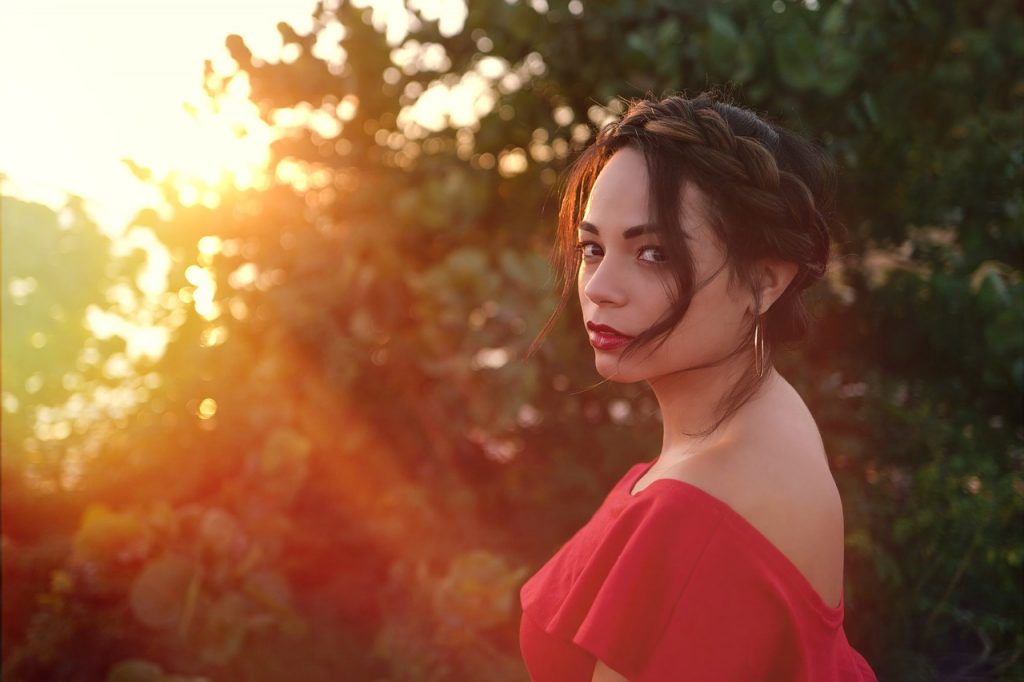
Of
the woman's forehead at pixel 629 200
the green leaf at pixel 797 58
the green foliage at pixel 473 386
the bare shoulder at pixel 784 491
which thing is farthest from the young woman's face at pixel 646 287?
the green leaf at pixel 797 58

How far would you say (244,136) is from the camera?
2848 mm

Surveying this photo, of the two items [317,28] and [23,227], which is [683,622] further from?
[23,227]

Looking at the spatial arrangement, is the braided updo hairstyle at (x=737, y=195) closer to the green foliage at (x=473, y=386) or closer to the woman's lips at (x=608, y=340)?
the woman's lips at (x=608, y=340)

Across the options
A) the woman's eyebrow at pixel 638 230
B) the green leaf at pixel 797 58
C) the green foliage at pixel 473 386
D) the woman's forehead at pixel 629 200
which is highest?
the green leaf at pixel 797 58

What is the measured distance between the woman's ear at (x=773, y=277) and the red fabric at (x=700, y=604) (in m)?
0.33

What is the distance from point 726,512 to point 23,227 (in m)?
2.80

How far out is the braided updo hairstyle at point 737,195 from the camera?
56.1 inches

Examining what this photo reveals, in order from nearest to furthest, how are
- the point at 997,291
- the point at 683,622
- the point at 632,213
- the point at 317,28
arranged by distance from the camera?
1. the point at 683,622
2. the point at 632,213
3. the point at 997,291
4. the point at 317,28

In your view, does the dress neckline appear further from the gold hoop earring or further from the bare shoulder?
the gold hoop earring

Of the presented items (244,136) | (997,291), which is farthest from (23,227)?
(997,291)

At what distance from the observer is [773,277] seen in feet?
4.86

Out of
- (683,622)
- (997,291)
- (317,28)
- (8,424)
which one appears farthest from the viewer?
(8,424)

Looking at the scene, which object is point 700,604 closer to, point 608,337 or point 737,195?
point 608,337

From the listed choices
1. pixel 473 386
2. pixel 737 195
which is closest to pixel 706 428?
pixel 737 195
